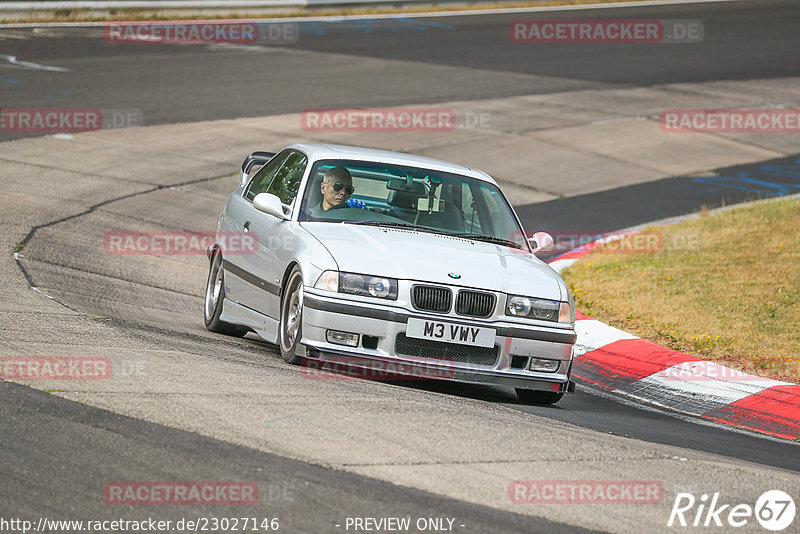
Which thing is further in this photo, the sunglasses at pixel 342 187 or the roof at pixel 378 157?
the roof at pixel 378 157

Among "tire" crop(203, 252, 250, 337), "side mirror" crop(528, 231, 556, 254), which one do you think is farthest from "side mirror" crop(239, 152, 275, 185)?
"side mirror" crop(528, 231, 556, 254)

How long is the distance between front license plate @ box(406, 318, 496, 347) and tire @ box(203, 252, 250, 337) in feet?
8.21

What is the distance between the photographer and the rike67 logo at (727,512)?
16.9 ft

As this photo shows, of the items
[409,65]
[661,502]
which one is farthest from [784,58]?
[661,502]

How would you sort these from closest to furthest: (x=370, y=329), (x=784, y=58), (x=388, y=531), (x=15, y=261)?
(x=388, y=531)
(x=370, y=329)
(x=15, y=261)
(x=784, y=58)

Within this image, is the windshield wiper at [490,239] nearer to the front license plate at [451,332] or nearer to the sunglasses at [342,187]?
the sunglasses at [342,187]

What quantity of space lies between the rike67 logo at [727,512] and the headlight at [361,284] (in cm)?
251

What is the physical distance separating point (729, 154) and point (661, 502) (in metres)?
16.4

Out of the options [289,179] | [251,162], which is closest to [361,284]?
[289,179]

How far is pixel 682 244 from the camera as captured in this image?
1387 cm

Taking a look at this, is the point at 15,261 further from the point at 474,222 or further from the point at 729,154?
the point at 729,154

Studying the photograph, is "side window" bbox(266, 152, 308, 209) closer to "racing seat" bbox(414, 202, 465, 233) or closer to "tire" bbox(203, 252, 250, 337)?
"tire" bbox(203, 252, 250, 337)

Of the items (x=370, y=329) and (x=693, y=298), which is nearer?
(x=370, y=329)

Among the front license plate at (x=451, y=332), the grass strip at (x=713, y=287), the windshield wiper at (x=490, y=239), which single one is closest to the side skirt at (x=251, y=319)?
the front license plate at (x=451, y=332)
